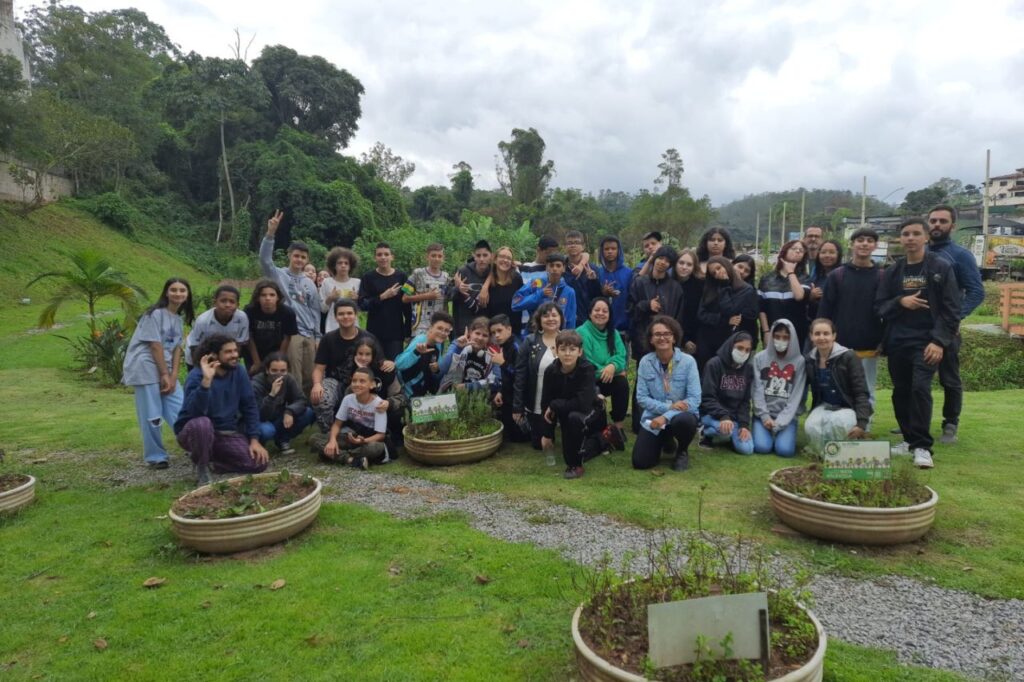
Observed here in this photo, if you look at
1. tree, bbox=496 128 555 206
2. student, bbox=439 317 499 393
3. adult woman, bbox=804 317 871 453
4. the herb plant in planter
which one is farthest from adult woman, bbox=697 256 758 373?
tree, bbox=496 128 555 206

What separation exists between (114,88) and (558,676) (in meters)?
40.1

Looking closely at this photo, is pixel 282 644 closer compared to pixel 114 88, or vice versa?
pixel 282 644

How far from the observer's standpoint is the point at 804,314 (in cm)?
644

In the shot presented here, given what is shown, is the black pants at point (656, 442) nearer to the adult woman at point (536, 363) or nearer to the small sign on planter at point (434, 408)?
the adult woman at point (536, 363)

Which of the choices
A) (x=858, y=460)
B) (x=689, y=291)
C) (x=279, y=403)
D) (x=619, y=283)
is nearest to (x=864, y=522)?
(x=858, y=460)

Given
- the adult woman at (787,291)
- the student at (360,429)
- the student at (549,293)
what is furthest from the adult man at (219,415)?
the adult woman at (787,291)

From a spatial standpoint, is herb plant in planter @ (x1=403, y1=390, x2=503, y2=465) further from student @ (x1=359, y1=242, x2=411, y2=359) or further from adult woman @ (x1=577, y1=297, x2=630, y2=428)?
student @ (x1=359, y1=242, x2=411, y2=359)

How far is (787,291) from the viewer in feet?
20.9

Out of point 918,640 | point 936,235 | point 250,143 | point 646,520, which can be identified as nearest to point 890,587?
point 918,640

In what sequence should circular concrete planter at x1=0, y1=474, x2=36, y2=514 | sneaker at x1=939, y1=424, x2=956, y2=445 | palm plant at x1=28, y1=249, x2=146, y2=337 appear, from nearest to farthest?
circular concrete planter at x1=0, y1=474, x2=36, y2=514 < sneaker at x1=939, y1=424, x2=956, y2=445 < palm plant at x1=28, y1=249, x2=146, y2=337

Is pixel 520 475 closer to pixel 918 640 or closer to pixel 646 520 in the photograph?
pixel 646 520

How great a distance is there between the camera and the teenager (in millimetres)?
5988

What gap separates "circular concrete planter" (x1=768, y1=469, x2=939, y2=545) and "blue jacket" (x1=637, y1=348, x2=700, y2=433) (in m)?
1.57

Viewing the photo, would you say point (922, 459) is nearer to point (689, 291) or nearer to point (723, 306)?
point (723, 306)
